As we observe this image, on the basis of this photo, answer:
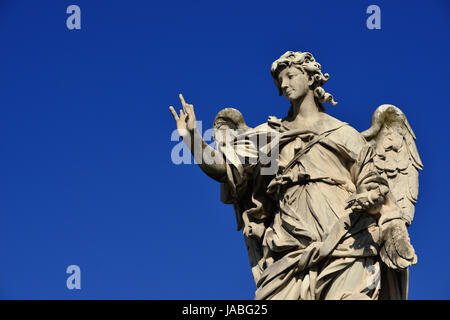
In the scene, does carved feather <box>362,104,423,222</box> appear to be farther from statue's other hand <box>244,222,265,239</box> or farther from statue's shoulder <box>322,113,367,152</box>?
statue's other hand <box>244,222,265,239</box>

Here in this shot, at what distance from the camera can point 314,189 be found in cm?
1428

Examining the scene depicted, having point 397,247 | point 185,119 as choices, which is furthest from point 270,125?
point 397,247

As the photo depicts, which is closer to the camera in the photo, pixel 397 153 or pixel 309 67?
pixel 309 67

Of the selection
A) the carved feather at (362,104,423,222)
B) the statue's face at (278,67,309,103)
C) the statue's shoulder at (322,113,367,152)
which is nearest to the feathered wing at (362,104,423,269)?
the carved feather at (362,104,423,222)

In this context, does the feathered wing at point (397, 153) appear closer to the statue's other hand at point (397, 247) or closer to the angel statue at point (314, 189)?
the angel statue at point (314, 189)

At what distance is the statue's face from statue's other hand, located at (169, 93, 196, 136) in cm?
159

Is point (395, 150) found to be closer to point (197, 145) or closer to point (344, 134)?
point (344, 134)

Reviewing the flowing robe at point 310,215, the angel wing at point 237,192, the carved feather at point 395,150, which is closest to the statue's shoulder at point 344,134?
the flowing robe at point 310,215

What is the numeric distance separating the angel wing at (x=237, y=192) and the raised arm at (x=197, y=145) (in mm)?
163

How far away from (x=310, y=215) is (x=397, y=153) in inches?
91.7

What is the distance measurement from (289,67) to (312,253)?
9.68ft
